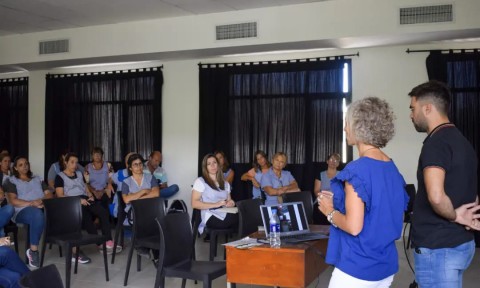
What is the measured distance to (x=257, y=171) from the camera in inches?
300

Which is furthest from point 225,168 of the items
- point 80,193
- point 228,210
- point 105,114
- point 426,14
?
point 426,14

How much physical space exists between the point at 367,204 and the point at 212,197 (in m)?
3.57

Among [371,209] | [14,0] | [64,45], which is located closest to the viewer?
[371,209]

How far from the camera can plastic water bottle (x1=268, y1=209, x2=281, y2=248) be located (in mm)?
3412

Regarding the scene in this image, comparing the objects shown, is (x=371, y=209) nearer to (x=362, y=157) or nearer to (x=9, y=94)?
(x=362, y=157)

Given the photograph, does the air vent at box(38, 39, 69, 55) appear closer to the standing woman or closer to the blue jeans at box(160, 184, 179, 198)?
the blue jeans at box(160, 184, 179, 198)

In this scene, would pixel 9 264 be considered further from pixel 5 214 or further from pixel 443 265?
pixel 443 265

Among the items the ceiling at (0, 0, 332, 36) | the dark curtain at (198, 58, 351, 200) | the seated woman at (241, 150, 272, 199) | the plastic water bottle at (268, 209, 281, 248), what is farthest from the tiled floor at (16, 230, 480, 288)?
the ceiling at (0, 0, 332, 36)

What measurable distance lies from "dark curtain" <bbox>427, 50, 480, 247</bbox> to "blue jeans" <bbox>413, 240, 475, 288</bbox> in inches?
203

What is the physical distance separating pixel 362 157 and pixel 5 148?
9.24m

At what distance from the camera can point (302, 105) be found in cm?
770

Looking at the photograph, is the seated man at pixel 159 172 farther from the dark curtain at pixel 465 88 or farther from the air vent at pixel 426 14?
the dark curtain at pixel 465 88

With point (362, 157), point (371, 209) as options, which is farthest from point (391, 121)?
point (371, 209)

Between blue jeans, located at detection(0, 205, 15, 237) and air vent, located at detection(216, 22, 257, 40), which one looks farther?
air vent, located at detection(216, 22, 257, 40)
